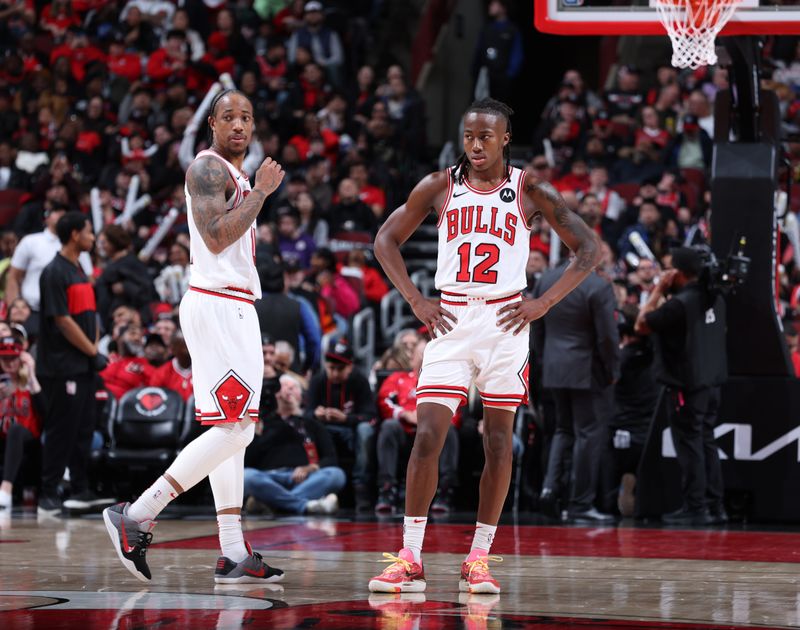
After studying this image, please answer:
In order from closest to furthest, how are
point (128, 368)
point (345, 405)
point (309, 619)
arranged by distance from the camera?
1. point (309, 619)
2. point (345, 405)
3. point (128, 368)

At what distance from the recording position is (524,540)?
316 inches

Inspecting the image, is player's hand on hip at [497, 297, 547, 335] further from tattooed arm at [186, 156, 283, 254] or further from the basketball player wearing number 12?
tattooed arm at [186, 156, 283, 254]

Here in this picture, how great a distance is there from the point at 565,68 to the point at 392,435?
13.5 meters

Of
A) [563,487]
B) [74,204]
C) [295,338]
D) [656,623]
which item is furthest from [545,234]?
[656,623]

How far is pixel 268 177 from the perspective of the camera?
5.89 m

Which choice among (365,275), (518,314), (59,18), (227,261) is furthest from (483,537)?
(59,18)

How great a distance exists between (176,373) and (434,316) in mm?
6207

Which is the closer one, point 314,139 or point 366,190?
point 366,190

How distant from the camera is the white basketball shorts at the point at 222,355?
5.85 metres

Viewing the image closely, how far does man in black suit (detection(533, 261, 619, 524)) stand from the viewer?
9.70m

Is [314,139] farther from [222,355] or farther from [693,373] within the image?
[222,355]

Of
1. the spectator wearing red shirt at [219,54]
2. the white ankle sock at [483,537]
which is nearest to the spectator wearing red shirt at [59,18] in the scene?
the spectator wearing red shirt at [219,54]

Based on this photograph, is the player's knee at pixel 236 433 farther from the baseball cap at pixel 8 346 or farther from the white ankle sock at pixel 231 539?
the baseball cap at pixel 8 346

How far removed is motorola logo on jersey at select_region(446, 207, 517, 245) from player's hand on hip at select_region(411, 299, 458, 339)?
314mm
